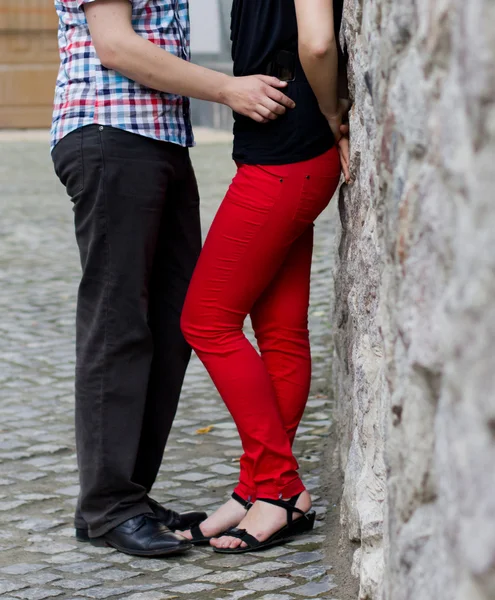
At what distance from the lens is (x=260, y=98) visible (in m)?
2.72

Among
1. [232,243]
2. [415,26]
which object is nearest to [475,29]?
[415,26]

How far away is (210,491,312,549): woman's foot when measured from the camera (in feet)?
9.99

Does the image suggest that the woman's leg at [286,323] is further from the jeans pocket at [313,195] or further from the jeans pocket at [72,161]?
the jeans pocket at [72,161]

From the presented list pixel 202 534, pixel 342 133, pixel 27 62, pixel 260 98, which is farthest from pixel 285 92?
pixel 27 62

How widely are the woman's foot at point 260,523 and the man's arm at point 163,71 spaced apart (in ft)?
3.49

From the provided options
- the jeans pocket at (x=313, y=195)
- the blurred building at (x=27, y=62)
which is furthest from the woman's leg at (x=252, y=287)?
the blurred building at (x=27, y=62)

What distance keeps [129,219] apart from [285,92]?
0.52 metres

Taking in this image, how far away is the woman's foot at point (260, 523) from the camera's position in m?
3.04

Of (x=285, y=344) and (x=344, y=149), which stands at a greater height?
(x=344, y=149)

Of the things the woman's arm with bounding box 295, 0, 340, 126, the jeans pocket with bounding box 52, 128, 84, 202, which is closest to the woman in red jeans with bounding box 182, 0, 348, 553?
the woman's arm with bounding box 295, 0, 340, 126

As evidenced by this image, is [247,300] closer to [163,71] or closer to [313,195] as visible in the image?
[313,195]

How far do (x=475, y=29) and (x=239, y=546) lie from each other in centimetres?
211

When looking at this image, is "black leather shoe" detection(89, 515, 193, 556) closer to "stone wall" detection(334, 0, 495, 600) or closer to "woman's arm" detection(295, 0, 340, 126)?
"stone wall" detection(334, 0, 495, 600)

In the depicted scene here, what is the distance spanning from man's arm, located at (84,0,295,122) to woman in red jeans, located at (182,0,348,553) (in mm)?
63
